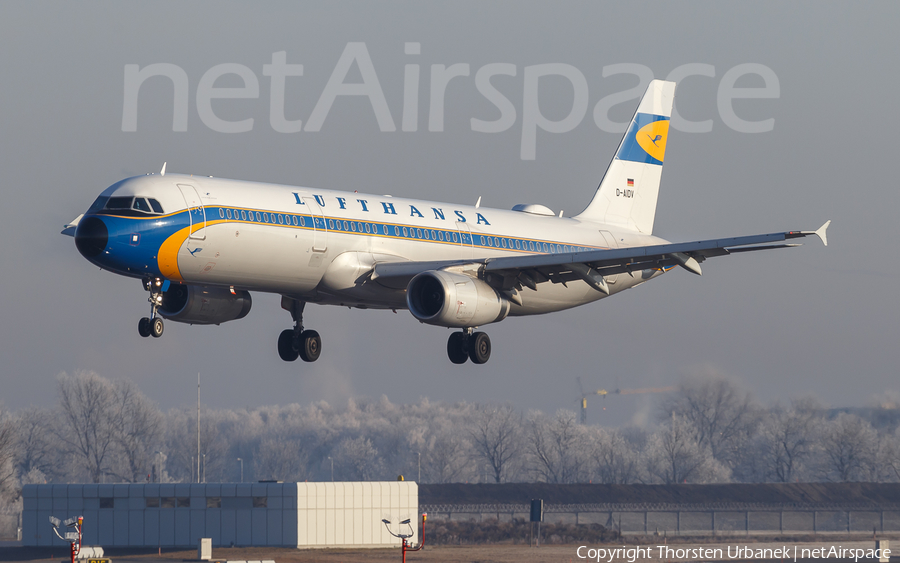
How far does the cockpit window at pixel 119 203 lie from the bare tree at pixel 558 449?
10783 cm

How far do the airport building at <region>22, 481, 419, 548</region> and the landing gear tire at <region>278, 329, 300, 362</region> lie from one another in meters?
26.7

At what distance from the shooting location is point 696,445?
430 feet

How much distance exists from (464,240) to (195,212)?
12.8 m

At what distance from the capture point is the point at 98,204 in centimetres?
3850

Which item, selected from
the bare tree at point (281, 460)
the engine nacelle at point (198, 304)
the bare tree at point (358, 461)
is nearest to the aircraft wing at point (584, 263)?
the engine nacelle at point (198, 304)

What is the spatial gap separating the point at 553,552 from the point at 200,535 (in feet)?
81.2

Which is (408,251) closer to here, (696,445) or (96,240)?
(96,240)

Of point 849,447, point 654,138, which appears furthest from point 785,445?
point 654,138

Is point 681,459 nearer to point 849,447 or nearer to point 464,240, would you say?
point 849,447

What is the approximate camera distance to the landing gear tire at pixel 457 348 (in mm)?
46441

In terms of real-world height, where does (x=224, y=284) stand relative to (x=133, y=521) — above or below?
above

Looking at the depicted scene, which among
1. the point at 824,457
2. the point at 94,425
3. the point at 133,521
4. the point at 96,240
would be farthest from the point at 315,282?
the point at 94,425

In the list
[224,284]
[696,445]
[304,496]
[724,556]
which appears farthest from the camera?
[696,445]

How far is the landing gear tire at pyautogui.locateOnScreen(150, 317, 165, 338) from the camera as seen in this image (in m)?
39.4
